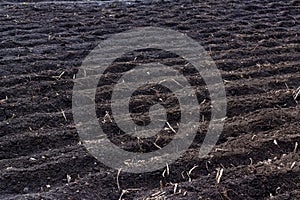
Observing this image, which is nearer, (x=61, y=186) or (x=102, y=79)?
(x=61, y=186)

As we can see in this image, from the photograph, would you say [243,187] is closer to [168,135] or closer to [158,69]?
[168,135]

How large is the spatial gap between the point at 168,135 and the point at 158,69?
1160 millimetres

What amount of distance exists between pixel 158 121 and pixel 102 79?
85 cm

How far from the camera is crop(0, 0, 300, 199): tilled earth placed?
7.95 feet

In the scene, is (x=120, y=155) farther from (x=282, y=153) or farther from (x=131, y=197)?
(x=282, y=153)

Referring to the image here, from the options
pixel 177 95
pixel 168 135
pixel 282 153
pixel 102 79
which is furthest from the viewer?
pixel 102 79

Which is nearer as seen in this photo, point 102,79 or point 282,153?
point 282,153

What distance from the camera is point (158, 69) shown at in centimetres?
401

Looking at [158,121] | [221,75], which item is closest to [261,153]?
[158,121]

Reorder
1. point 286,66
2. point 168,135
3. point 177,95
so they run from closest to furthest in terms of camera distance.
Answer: point 168,135
point 177,95
point 286,66

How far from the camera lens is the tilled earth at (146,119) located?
2422mm

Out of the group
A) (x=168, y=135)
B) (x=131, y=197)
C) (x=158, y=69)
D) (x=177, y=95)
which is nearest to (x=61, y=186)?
(x=131, y=197)

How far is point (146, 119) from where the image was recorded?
316cm

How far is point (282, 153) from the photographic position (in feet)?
8.91
